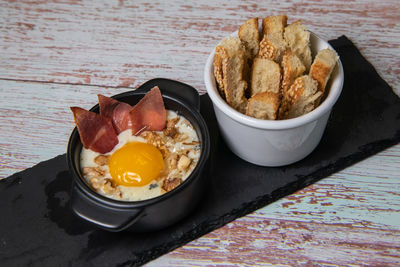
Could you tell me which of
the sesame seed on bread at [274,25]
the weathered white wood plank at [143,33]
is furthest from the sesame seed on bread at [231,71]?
the weathered white wood plank at [143,33]

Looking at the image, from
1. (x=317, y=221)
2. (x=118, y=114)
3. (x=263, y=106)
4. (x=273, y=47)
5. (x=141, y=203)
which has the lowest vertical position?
(x=317, y=221)

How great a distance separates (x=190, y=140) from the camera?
1.47 metres

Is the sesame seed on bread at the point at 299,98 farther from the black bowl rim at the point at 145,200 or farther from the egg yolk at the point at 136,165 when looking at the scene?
the egg yolk at the point at 136,165

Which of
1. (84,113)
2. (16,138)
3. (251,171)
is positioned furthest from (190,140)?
(16,138)

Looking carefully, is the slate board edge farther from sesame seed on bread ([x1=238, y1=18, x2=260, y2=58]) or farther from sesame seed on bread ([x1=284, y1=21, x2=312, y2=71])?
sesame seed on bread ([x1=238, y1=18, x2=260, y2=58])

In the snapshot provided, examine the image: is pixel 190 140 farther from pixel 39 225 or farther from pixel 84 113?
pixel 39 225

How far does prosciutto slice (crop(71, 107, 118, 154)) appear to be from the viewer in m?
1.43

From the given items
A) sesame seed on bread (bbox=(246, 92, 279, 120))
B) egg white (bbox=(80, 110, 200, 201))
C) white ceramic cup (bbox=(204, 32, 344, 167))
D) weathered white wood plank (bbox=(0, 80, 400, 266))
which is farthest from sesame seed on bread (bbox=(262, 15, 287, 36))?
weathered white wood plank (bbox=(0, 80, 400, 266))

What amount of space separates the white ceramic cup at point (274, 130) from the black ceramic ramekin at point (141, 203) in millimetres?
88

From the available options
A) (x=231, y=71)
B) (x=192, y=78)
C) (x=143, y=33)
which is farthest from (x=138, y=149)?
(x=143, y=33)

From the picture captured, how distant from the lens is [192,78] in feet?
6.35

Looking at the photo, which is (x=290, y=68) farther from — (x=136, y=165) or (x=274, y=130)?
(x=136, y=165)

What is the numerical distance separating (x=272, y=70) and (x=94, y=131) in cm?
54

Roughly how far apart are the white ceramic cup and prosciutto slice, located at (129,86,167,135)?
162 mm
